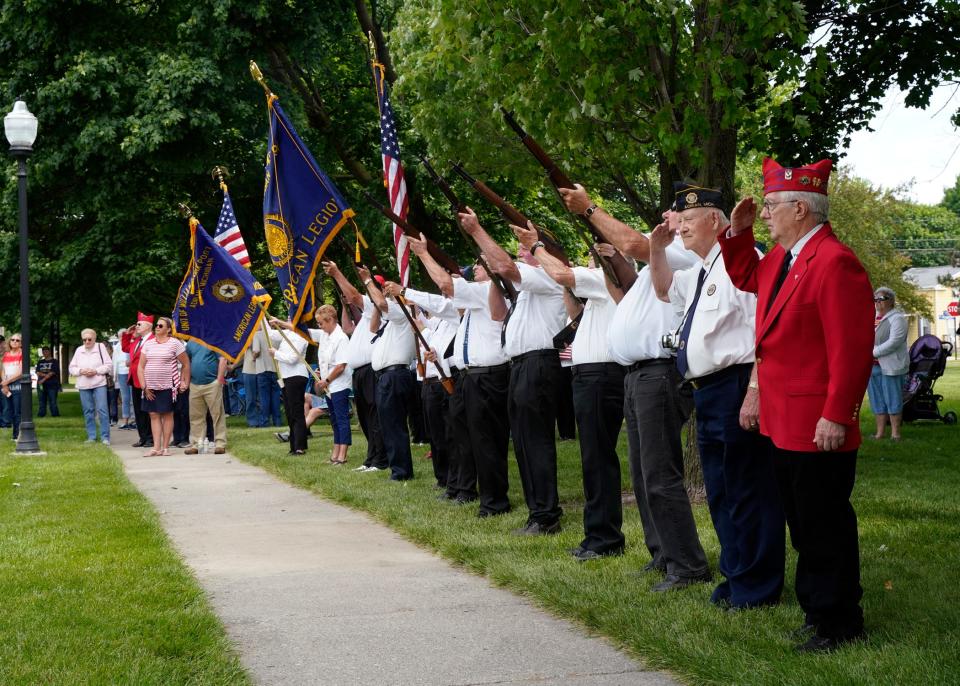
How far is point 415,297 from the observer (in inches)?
427

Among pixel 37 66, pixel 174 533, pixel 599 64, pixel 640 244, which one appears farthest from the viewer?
pixel 37 66

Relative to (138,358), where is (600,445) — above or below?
below

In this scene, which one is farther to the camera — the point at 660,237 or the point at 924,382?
the point at 924,382

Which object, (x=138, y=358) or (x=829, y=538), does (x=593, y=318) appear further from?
(x=138, y=358)

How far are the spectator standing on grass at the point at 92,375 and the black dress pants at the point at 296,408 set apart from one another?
431 cm

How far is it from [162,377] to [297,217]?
19.4 feet

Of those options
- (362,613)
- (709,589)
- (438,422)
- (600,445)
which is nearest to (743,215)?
(709,589)

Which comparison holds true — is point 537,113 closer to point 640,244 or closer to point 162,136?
point 640,244

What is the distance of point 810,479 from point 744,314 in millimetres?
1034

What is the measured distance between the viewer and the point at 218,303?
1711 cm

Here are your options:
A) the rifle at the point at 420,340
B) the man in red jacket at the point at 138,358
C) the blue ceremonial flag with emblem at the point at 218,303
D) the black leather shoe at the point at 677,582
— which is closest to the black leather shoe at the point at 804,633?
the black leather shoe at the point at 677,582

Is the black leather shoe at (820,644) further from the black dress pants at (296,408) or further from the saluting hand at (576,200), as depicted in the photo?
the black dress pants at (296,408)

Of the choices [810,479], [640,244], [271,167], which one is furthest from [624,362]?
[271,167]

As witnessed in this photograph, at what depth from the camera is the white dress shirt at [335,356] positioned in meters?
15.7
